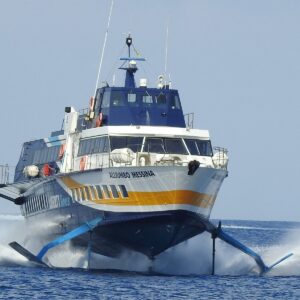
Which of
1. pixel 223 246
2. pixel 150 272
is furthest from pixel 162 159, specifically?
pixel 223 246

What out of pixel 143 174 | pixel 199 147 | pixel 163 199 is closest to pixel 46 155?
pixel 199 147

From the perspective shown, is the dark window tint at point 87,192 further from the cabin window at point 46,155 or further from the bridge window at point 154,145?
the cabin window at point 46,155

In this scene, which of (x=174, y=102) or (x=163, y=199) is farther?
(x=174, y=102)

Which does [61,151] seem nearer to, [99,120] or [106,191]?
[99,120]

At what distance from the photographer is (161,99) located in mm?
56406

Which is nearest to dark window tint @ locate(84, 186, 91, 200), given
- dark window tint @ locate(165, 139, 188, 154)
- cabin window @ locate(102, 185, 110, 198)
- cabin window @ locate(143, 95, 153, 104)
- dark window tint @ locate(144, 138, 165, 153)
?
cabin window @ locate(102, 185, 110, 198)

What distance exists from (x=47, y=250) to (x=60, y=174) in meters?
3.23

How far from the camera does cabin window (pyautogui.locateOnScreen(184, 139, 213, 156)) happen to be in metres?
53.9

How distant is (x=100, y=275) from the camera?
52.3 metres

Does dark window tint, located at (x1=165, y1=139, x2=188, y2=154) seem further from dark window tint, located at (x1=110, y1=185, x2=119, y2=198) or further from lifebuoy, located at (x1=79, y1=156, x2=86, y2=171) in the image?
lifebuoy, located at (x1=79, y1=156, x2=86, y2=171)

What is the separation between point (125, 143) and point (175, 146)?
207cm

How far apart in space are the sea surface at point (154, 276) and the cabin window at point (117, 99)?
6.29 metres

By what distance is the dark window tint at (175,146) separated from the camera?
53375 millimetres

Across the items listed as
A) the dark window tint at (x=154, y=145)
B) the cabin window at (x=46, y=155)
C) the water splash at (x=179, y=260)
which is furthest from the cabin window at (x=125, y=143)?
the cabin window at (x=46, y=155)
